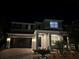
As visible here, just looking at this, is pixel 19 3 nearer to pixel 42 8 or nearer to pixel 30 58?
pixel 42 8

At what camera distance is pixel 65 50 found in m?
3.72

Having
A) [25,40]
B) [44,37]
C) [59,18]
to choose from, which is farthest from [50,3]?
[44,37]

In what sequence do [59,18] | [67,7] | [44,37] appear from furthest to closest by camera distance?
[44,37] < [59,18] < [67,7]

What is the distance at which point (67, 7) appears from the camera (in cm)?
309

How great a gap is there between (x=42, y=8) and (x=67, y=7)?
1.95 feet

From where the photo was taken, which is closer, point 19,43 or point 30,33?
point 19,43

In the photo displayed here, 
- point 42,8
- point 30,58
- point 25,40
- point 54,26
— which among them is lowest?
point 30,58

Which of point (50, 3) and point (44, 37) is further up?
point (50, 3)

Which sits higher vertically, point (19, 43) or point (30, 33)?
point (30, 33)

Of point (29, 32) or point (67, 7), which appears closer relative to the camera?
point (67, 7)

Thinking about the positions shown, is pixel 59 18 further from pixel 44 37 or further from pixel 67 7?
pixel 44 37

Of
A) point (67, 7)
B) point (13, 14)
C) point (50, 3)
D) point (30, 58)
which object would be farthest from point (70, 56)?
point (13, 14)

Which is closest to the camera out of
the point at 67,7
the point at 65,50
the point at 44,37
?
the point at 67,7

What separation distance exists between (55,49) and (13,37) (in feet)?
4.34
